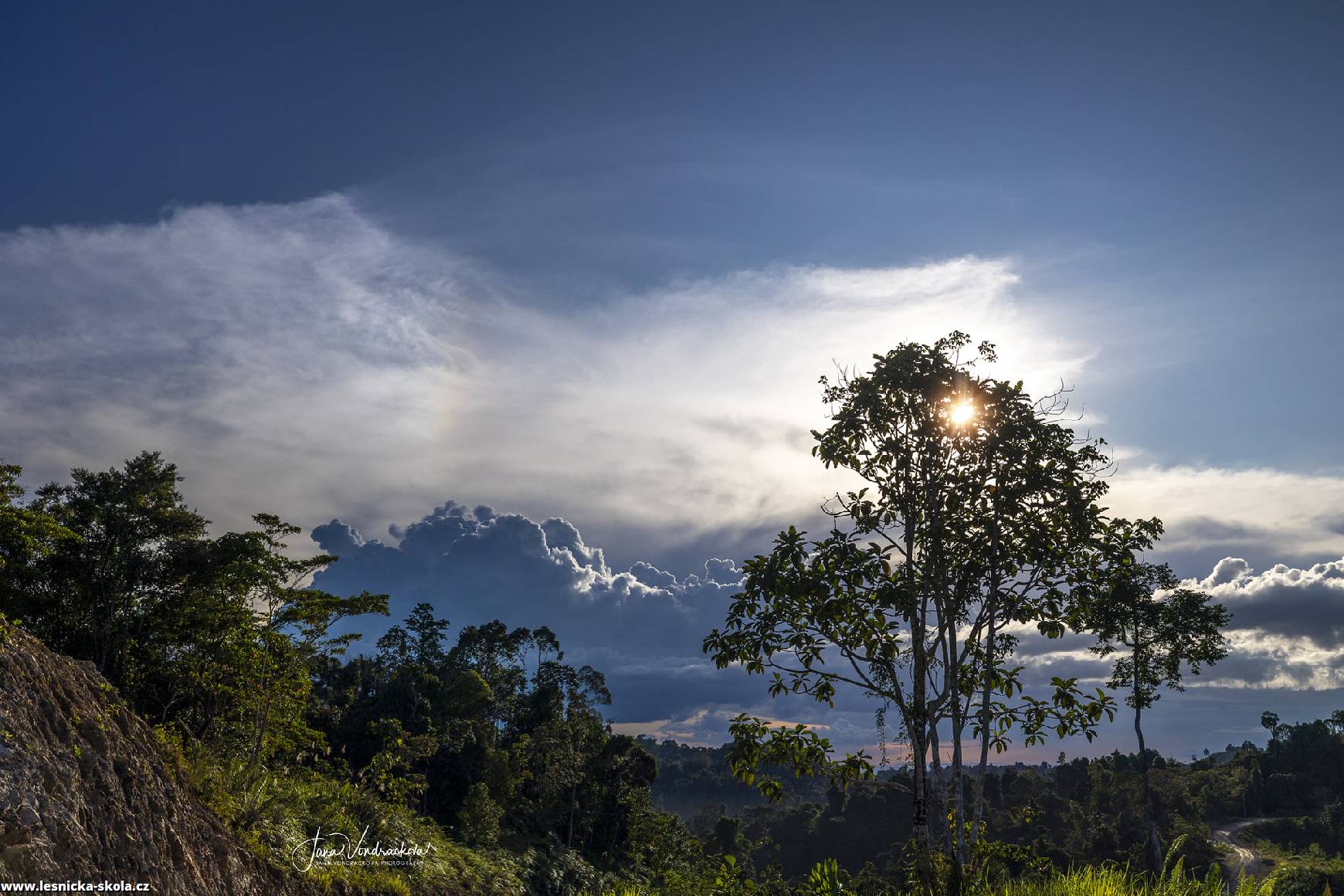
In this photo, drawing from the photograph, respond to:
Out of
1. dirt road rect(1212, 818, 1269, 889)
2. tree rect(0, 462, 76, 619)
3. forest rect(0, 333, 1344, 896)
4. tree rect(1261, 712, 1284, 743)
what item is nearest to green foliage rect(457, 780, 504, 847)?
forest rect(0, 333, 1344, 896)

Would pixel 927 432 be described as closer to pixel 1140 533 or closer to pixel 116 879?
pixel 1140 533

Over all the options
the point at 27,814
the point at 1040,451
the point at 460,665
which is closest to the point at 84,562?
the point at 27,814

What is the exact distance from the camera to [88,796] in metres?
9.02

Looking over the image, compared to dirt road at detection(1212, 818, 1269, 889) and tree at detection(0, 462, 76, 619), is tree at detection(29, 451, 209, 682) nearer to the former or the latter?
tree at detection(0, 462, 76, 619)

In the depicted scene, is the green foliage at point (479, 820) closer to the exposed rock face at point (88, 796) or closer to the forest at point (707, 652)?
the forest at point (707, 652)

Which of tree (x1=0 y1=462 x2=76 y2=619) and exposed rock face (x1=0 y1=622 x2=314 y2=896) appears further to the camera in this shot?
tree (x1=0 y1=462 x2=76 y2=619)

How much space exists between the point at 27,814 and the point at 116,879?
153cm

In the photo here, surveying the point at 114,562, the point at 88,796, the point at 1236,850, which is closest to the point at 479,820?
the point at 114,562

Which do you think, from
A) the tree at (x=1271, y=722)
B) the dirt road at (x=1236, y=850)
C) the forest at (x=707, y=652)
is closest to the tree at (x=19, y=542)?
the forest at (x=707, y=652)

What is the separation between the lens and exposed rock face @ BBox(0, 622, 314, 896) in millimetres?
7980

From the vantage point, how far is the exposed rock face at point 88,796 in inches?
314

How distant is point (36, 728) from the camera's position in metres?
8.80

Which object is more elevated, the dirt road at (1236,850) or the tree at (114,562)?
the tree at (114,562)
